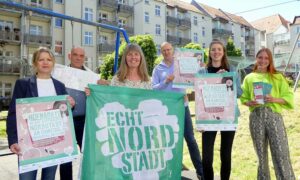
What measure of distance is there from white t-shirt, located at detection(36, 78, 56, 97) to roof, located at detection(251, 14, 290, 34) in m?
66.8

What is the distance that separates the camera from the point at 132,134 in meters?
3.66

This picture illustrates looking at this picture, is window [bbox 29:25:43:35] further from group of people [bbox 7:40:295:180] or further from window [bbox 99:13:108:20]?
group of people [bbox 7:40:295:180]

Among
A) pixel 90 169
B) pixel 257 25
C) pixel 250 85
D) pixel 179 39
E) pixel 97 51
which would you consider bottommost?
pixel 90 169

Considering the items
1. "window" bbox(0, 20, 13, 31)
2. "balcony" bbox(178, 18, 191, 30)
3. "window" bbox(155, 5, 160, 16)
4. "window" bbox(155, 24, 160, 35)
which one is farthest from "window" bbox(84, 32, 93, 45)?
"balcony" bbox(178, 18, 191, 30)

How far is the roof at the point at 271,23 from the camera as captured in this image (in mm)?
65188

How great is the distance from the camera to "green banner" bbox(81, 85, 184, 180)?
351cm

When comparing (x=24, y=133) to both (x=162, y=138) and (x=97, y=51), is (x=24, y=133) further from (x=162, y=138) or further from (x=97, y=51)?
(x=97, y=51)

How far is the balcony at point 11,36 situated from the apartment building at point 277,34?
159 ft

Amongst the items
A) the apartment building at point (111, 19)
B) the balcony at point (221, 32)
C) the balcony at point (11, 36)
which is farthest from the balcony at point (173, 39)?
the balcony at point (11, 36)

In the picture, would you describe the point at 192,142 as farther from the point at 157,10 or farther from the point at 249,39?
the point at 249,39

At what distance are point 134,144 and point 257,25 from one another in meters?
71.1

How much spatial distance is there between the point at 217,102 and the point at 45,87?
6.53ft

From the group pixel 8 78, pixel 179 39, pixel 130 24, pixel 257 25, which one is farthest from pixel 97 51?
Result: pixel 257 25

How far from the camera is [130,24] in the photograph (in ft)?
121
